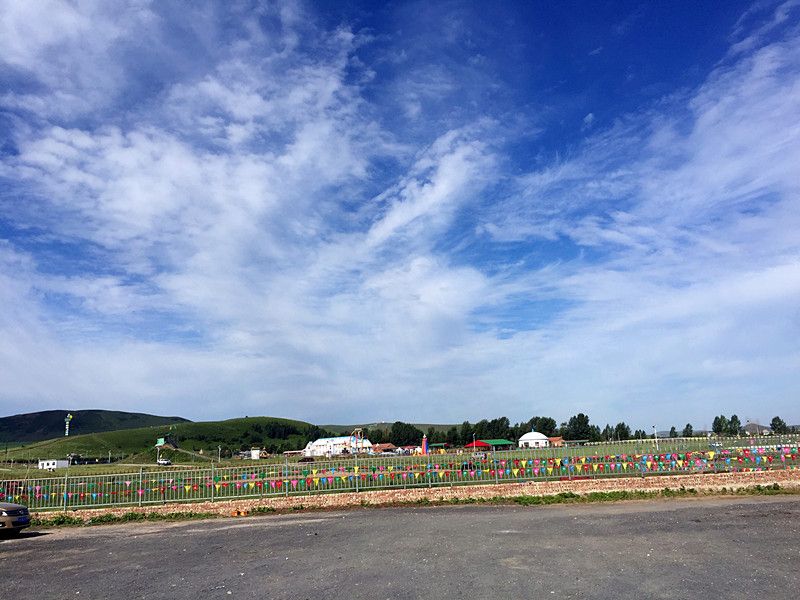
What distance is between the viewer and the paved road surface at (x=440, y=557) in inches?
344

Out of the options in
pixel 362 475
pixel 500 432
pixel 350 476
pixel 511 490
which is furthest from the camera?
pixel 500 432

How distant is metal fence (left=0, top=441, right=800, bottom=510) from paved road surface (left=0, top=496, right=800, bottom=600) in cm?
294

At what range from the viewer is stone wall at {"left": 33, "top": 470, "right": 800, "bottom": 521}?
20.1 metres

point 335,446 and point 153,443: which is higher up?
point 153,443

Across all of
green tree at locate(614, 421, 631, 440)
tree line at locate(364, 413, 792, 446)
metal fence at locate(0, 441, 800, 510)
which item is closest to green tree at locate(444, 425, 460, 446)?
tree line at locate(364, 413, 792, 446)

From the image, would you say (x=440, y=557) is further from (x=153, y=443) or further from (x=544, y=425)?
(x=153, y=443)

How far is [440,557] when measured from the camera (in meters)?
Answer: 11.0

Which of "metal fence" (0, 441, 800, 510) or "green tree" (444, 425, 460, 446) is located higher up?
"metal fence" (0, 441, 800, 510)

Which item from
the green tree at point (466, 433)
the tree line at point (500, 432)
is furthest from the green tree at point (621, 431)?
the green tree at point (466, 433)

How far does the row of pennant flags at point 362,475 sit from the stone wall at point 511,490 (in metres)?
0.56

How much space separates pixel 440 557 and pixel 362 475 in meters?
10.7

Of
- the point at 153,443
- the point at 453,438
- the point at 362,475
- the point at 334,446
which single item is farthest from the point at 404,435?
the point at 362,475

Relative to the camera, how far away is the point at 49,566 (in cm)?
1197

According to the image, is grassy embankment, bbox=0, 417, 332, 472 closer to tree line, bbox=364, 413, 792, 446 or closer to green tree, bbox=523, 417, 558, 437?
tree line, bbox=364, 413, 792, 446
